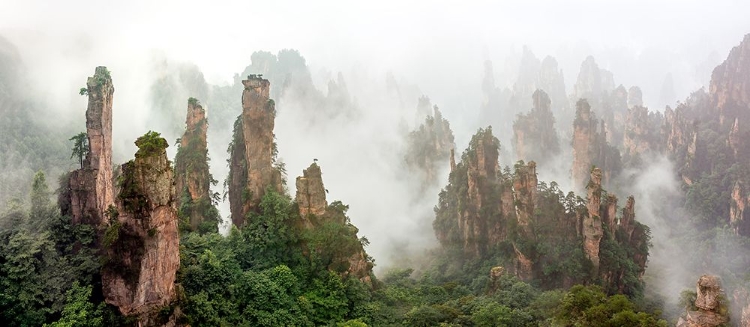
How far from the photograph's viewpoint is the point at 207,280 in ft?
94.8

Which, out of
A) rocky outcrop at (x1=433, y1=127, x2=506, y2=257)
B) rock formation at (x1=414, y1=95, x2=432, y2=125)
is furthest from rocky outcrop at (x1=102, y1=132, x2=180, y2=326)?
rock formation at (x1=414, y1=95, x2=432, y2=125)

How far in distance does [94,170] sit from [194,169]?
349 inches

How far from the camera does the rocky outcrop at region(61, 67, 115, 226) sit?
2917 cm

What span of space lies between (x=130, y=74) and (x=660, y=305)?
6663 centimetres

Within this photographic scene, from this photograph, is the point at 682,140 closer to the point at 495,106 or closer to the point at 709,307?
the point at 495,106

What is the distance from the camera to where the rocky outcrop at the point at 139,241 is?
941 inches

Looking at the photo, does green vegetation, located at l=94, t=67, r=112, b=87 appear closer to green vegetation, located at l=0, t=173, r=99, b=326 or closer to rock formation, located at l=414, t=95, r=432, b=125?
green vegetation, located at l=0, t=173, r=99, b=326

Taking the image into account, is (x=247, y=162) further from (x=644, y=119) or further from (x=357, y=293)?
(x=644, y=119)

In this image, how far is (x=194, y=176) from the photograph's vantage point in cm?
3800

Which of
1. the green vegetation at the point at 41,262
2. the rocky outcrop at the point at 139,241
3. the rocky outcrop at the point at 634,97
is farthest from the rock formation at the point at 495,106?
the rocky outcrop at the point at 139,241

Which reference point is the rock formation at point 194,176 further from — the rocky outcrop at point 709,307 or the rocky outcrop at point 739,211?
the rocky outcrop at point 739,211

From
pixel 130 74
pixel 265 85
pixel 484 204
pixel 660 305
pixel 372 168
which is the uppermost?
pixel 130 74

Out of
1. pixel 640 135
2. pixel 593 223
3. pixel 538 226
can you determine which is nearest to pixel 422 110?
pixel 640 135

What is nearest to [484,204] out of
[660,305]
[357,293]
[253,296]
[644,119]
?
[660,305]
